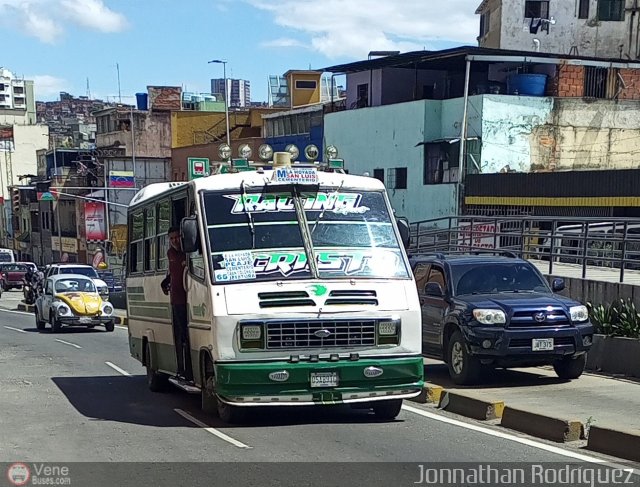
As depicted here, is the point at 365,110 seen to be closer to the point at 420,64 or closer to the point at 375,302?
the point at 420,64

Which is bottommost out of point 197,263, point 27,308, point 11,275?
point 11,275

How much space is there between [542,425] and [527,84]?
32337mm

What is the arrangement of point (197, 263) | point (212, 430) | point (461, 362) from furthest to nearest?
1. point (461, 362)
2. point (197, 263)
3. point (212, 430)

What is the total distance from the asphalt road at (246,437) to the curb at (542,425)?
0.72 ft

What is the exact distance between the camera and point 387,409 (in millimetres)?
10734

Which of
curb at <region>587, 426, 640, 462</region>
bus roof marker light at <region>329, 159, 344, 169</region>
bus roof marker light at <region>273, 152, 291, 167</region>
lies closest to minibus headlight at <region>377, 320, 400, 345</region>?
curb at <region>587, 426, 640, 462</region>

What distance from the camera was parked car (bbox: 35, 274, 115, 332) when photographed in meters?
28.1

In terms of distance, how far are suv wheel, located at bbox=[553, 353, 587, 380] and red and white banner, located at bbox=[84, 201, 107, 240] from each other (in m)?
59.2

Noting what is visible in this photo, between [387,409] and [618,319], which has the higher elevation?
[618,319]

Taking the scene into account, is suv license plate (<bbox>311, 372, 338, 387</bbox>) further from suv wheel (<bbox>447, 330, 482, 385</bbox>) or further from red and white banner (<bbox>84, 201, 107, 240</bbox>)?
red and white banner (<bbox>84, 201, 107, 240</bbox>)

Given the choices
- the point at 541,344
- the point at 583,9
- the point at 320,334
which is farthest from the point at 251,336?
the point at 583,9

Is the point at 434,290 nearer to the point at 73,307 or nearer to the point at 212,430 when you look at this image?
the point at 212,430

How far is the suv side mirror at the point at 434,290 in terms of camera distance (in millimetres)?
14117

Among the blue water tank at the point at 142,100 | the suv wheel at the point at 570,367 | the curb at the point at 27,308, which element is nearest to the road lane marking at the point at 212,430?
the suv wheel at the point at 570,367
